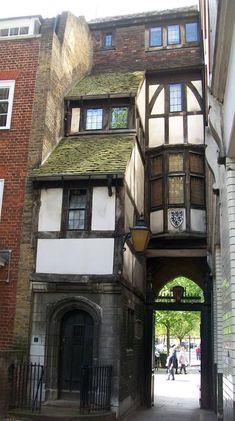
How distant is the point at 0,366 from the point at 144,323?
6529 millimetres

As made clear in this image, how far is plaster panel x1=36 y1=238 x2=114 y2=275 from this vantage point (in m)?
12.1

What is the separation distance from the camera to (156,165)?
17.1m

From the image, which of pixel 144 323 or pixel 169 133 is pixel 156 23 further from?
pixel 144 323

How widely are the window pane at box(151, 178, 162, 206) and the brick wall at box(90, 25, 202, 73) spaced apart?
15.5 ft

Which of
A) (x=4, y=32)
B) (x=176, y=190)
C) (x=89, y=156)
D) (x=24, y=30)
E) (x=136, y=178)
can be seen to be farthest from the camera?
(x=176, y=190)

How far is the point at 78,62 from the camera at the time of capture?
17984 millimetres

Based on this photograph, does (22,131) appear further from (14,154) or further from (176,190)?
(176,190)

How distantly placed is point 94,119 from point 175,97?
12.7 ft

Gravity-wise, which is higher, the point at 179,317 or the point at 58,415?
the point at 179,317

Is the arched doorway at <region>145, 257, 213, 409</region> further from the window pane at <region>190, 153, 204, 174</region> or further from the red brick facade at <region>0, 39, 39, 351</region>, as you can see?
the red brick facade at <region>0, 39, 39, 351</region>

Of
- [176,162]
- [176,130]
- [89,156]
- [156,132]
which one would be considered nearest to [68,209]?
[89,156]

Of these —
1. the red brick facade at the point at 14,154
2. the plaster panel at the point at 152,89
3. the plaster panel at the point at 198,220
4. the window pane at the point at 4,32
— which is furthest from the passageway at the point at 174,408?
the window pane at the point at 4,32

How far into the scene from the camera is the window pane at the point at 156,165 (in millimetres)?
16938

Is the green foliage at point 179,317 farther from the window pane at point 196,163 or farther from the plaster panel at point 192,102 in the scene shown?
the plaster panel at point 192,102
